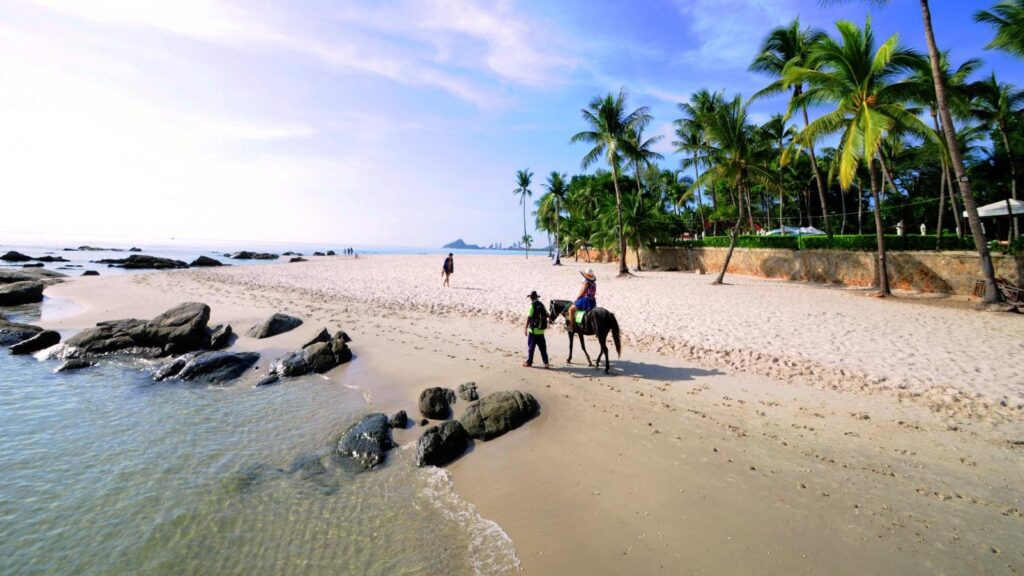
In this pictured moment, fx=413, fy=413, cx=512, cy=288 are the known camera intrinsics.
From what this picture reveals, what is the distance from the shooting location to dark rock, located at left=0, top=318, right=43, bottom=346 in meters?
12.7

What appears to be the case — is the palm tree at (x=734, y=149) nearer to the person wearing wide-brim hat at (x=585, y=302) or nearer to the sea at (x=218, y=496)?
the person wearing wide-brim hat at (x=585, y=302)

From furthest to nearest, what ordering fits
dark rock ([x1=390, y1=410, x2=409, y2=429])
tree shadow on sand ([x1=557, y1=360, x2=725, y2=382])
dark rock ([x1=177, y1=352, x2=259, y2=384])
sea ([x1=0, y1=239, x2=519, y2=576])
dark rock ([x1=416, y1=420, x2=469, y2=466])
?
dark rock ([x1=177, y1=352, x2=259, y2=384]) < tree shadow on sand ([x1=557, y1=360, x2=725, y2=382]) < dark rock ([x1=390, y1=410, x2=409, y2=429]) < dark rock ([x1=416, y1=420, x2=469, y2=466]) < sea ([x1=0, y1=239, x2=519, y2=576])

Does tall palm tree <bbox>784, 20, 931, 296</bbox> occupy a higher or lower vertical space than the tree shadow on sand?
higher

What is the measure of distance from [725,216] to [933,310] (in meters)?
37.1

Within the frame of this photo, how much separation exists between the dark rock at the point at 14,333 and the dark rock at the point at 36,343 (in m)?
0.99

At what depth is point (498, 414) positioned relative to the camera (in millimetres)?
6598

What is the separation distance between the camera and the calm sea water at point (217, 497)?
4.10 metres

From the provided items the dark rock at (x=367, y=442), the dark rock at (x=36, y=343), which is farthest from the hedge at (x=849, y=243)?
the dark rock at (x=36, y=343)

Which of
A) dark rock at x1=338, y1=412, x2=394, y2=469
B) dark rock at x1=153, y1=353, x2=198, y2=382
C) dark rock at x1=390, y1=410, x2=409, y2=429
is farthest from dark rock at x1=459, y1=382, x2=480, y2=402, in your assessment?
dark rock at x1=153, y1=353, x2=198, y2=382

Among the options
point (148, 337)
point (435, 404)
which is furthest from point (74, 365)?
point (435, 404)

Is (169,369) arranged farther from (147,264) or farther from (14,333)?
(147,264)

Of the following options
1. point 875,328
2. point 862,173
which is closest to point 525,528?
point 875,328

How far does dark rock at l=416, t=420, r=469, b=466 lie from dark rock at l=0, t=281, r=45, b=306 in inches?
1106

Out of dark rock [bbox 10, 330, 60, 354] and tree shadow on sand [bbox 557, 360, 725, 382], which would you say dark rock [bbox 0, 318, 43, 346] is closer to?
dark rock [bbox 10, 330, 60, 354]
